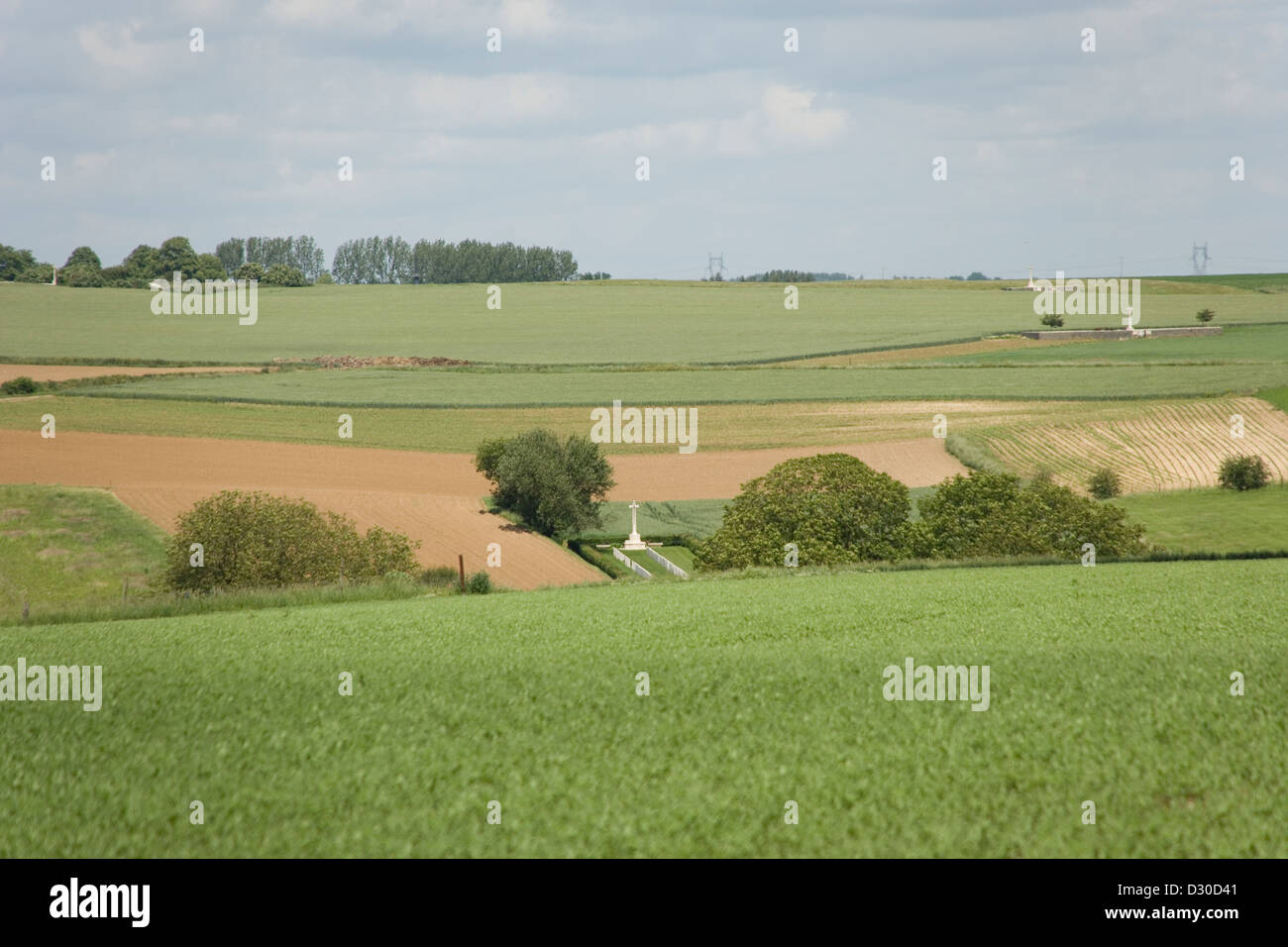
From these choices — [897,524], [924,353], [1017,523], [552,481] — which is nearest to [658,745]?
[897,524]

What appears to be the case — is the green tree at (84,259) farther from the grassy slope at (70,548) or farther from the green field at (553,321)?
the grassy slope at (70,548)

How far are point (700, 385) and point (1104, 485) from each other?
37.1 m

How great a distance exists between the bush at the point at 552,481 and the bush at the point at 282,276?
5429 inches

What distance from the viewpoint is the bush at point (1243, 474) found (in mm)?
55906

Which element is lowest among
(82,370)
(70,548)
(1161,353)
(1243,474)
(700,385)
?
(70,548)

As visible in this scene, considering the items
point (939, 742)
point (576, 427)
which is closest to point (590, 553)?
point (576, 427)

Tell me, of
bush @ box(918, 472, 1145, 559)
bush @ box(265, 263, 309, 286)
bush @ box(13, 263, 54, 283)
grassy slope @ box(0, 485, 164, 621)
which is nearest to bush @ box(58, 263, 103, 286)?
bush @ box(13, 263, 54, 283)

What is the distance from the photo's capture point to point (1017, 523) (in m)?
39.6

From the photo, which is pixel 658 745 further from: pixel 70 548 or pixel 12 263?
pixel 12 263

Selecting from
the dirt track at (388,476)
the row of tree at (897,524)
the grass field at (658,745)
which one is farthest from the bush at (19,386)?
the grass field at (658,745)

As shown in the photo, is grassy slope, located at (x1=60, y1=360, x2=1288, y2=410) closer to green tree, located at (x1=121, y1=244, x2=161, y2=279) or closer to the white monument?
the white monument

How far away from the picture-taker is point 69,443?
203 feet
